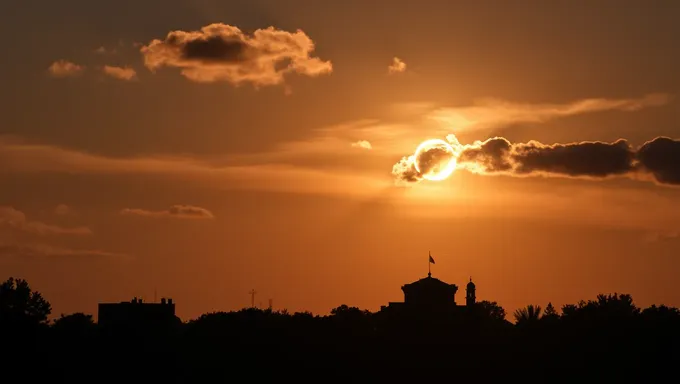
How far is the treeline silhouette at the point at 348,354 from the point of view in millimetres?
140750

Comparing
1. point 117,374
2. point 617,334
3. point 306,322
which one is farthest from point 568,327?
point 117,374

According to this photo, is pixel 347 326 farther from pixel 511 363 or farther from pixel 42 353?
pixel 42 353

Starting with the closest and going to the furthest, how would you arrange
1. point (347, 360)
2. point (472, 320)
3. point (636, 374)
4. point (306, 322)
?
point (636, 374), point (347, 360), point (306, 322), point (472, 320)

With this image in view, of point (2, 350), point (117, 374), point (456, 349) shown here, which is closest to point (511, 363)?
point (456, 349)

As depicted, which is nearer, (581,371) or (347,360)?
(581,371)

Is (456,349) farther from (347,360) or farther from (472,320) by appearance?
(472,320)

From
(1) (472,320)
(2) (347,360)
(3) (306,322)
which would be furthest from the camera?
(1) (472,320)

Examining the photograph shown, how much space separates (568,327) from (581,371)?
18782 millimetres

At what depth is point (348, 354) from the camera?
151375 millimetres

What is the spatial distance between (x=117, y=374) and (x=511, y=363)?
4203 centimetres

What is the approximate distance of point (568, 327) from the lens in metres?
159

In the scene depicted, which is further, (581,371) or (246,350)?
(246,350)

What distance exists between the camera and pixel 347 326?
172250mm

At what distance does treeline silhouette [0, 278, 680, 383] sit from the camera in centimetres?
14075
